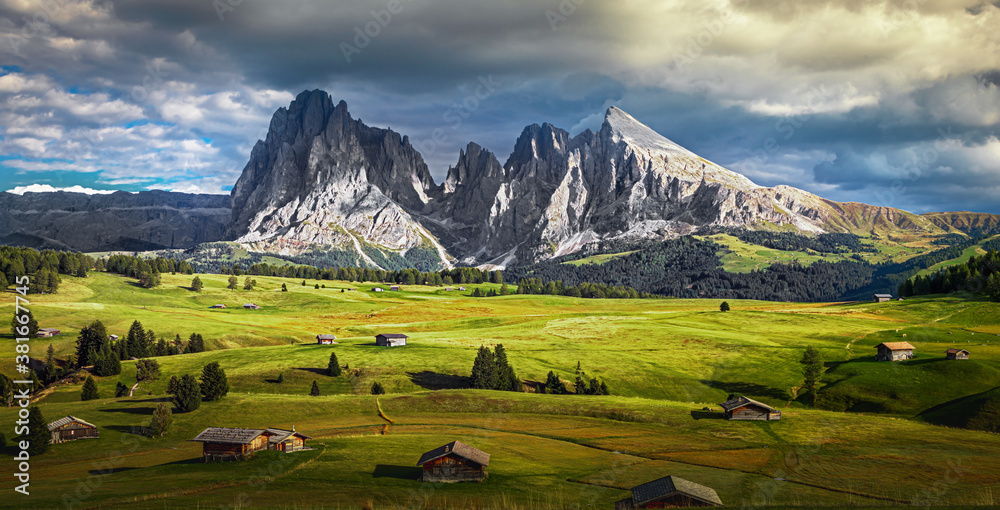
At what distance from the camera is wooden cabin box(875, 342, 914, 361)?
104312mm

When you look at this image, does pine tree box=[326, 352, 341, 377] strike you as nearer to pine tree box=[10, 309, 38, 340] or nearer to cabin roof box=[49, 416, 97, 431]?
cabin roof box=[49, 416, 97, 431]

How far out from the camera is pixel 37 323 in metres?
127

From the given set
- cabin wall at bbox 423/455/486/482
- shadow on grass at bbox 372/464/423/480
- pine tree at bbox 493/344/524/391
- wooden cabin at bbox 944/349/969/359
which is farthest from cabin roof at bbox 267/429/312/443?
wooden cabin at bbox 944/349/969/359

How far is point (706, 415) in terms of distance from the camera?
259ft

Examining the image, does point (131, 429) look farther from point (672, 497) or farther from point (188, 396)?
point (672, 497)

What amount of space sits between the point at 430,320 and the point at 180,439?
4213 inches

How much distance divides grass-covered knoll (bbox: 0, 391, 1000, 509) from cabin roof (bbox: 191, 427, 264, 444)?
2.42m

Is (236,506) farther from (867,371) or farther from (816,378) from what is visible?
(867,371)

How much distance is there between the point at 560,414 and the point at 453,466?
32958mm

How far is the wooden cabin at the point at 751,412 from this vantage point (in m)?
77.2

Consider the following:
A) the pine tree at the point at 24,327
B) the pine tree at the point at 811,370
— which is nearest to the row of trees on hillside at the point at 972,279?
the pine tree at the point at 811,370

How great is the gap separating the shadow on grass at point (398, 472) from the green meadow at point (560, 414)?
1.15 ft

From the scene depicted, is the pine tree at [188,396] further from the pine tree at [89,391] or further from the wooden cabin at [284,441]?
the wooden cabin at [284,441]

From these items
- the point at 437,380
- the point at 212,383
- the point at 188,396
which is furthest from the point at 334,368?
the point at 188,396
